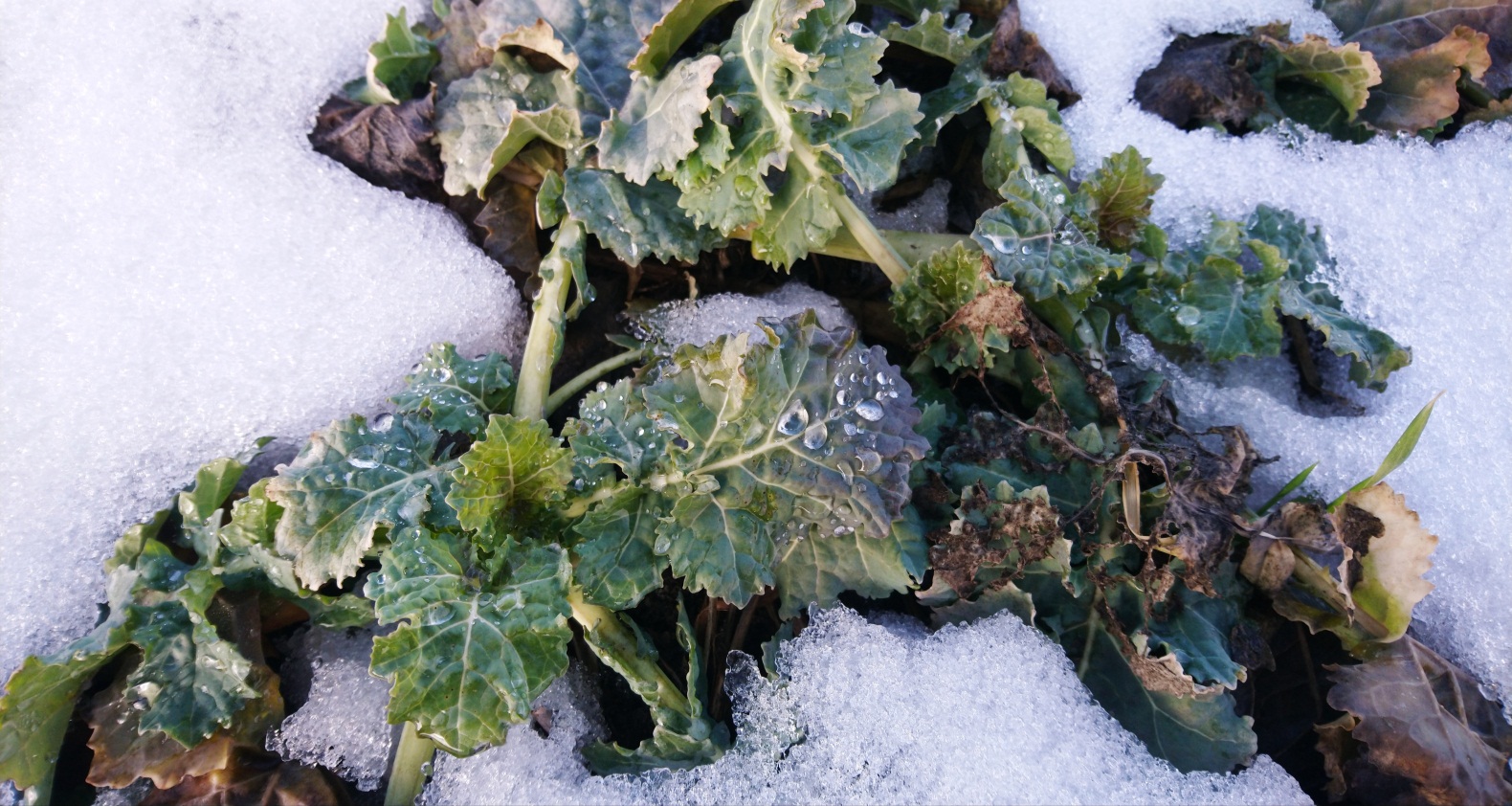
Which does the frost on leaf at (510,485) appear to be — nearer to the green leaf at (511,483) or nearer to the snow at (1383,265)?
the green leaf at (511,483)

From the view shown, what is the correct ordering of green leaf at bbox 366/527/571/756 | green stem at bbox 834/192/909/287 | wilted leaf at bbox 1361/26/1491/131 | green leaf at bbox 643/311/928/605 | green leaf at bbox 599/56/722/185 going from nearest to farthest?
green leaf at bbox 366/527/571/756, green leaf at bbox 643/311/928/605, green leaf at bbox 599/56/722/185, green stem at bbox 834/192/909/287, wilted leaf at bbox 1361/26/1491/131

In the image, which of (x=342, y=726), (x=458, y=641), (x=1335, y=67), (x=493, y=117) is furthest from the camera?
(x=1335, y=67)

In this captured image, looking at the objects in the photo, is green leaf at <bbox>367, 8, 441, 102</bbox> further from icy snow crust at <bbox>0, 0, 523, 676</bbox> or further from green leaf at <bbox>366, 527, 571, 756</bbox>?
green leaf at <bbox>366, 527, 571, 756</bbox>

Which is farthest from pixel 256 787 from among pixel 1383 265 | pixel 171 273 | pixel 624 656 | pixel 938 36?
pixel 1383 265

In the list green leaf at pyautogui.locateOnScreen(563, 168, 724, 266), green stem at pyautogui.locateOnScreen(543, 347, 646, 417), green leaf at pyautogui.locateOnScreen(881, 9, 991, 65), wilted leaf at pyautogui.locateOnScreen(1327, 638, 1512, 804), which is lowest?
wilted leaf at pyautogui.locateOnScreen(1327, 638, 1512, 804)

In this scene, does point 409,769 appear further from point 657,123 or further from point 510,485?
point 657,123

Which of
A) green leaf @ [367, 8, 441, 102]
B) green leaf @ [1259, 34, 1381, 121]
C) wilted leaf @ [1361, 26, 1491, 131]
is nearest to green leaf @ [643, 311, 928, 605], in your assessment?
green leaf @ [367, 8, 441, 102]

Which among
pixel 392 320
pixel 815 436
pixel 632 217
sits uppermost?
pixel 632 217
